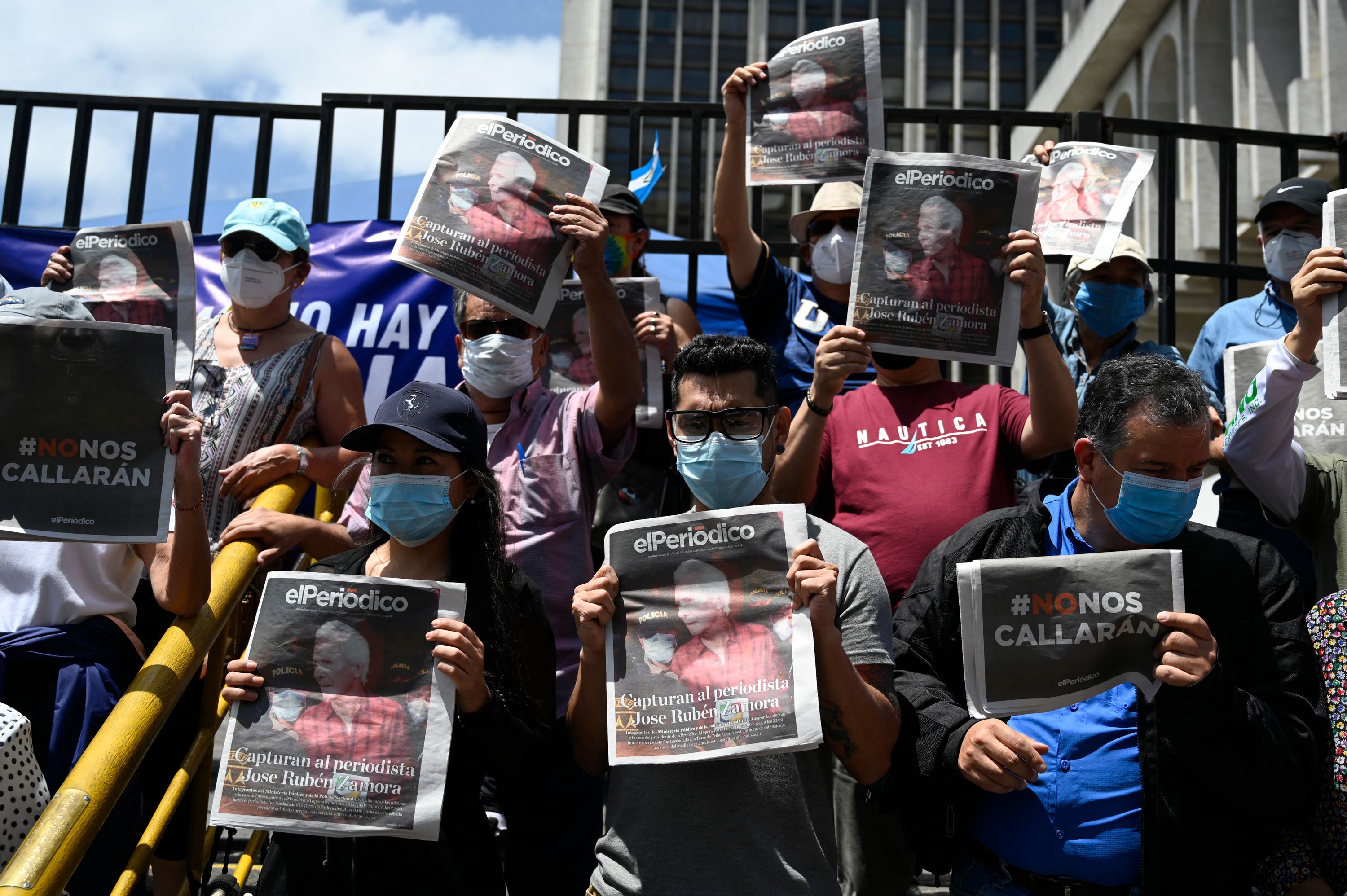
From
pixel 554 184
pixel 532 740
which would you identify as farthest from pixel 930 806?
pixel 554 184

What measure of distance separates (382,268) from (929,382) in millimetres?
3198

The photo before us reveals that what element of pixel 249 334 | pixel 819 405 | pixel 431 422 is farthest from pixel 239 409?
pixel 819 405

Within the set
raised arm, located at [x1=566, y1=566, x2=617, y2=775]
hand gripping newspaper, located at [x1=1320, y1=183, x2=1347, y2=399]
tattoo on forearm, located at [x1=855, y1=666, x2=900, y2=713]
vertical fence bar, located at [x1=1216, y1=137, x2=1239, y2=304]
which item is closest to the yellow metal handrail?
raised arm, located at [x1=566, y1=566, x2=617, y2=775]

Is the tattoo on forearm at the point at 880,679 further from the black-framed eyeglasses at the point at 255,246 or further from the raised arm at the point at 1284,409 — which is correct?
the black-framed eyeglasses at the point at 255,246

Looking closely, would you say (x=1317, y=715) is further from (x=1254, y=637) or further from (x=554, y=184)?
(x=554, y=184)

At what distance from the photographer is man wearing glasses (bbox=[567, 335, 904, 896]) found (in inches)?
108

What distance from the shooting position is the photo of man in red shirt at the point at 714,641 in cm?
278

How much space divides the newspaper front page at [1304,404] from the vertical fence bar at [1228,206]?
2.33 meters

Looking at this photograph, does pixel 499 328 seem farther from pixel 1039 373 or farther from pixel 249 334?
pixel 1039 373

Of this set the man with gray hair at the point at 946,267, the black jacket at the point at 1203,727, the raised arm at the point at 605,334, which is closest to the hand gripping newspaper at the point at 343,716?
the black jacket at the point at 1203,727

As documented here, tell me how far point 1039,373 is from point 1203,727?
149cm

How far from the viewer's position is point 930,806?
2994 millimetres

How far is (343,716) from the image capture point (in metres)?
2.94

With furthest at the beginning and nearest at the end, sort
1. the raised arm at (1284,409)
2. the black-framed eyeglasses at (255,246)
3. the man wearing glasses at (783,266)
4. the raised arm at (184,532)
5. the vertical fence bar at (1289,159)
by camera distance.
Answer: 1. the vertical fence bar at (1289,159)
2. the man wearing glasses at (783,266)
3. the black-framed eyeglasses at (255,246)
4. the raised arm at (1284,409)
5. the raised arm at (184,532)
